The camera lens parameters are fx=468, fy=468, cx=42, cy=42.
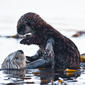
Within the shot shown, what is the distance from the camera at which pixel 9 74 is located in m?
10.9

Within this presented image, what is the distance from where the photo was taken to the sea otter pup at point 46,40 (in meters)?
11.3

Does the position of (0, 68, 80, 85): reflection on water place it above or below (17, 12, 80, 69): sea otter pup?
below

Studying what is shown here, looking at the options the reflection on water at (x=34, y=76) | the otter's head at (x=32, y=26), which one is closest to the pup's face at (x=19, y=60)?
the reflection on water at (x=34, y=76)

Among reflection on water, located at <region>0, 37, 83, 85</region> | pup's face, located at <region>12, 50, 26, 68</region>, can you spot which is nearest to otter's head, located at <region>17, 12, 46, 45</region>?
pup's face, located at <region>12, 50, 26, 68</region>

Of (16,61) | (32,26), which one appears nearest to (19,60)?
(16,61)

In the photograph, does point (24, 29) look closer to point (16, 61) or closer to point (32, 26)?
point (32, 26)

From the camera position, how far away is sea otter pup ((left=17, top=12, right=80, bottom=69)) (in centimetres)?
1134

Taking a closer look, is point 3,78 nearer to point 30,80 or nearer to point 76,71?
point 30,80

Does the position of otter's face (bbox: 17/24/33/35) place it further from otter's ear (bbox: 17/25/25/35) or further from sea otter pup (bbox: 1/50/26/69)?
sea otter pup (bbox: 1/50/26/69)

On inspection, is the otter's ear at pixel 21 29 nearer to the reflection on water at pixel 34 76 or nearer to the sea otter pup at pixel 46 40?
the sea otter pup at pixel 46 40

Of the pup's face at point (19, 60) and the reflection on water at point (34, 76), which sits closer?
the reflection on water at point (34, 76)

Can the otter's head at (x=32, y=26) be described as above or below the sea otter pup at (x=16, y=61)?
above

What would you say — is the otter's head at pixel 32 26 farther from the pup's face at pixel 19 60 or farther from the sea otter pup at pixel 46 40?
the pup's face at pixel 19 60

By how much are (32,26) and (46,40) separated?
1.59 feet
